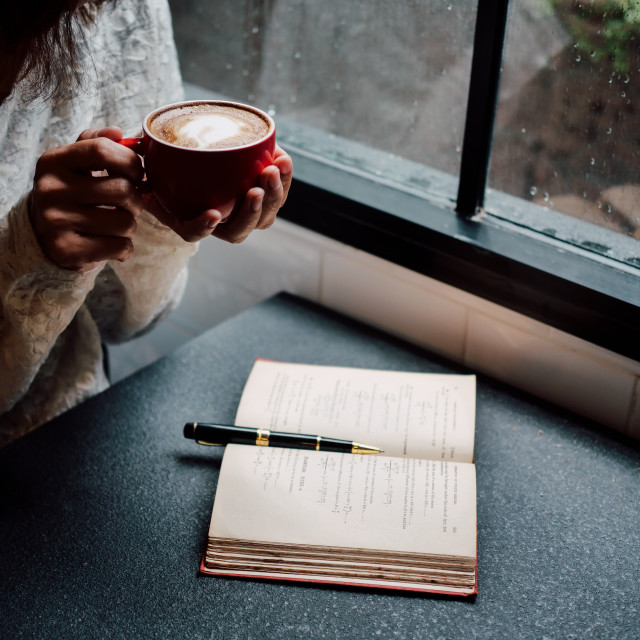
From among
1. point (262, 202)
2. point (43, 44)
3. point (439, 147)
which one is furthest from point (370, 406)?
point (43, 44)

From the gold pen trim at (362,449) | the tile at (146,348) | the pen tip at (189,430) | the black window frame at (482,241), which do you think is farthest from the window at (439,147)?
the tile at (146,348)

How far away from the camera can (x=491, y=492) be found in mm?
796

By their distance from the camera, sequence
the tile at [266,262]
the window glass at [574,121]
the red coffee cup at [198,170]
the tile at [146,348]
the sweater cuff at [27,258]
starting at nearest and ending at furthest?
the red coffee cup at [198,170]
the sweater cuff at [27,258]
the window glass at [574,121]
the tile at [266,262]
the tile at [146,348]

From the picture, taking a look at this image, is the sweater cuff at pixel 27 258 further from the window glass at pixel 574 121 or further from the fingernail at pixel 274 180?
the window glass at pixel 574 121

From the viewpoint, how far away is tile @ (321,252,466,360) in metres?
1.04

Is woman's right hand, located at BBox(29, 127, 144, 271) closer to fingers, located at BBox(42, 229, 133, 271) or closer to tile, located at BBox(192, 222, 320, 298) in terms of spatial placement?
fingers, located at BBox(42, 229, 133, 271)

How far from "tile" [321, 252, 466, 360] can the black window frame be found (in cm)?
4

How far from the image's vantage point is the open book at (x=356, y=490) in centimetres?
69

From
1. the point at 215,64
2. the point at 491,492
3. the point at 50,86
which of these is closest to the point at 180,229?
the point at 50,86

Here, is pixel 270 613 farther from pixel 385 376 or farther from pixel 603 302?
pixel 603 302

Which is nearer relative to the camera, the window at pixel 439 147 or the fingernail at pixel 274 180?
the fingernail at pixel 274 180

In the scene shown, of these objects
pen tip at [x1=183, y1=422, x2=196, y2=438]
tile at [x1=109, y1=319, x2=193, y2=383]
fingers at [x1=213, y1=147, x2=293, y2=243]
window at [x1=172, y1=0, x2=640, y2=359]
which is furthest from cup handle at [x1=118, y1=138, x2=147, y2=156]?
tile at [x1=109, y1=319, x2=193, y2=383]

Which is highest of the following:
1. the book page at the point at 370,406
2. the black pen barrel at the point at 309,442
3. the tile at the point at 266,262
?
the black pen barrel at the point at 309,442

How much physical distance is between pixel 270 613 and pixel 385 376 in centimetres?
36
